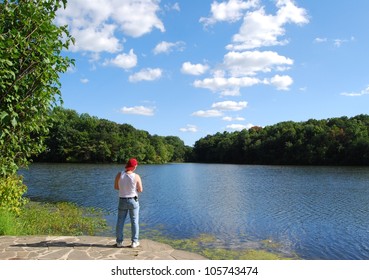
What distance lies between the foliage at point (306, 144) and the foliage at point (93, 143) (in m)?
33.4

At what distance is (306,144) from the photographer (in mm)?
97812

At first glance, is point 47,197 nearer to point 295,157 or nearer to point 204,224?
point 204,224

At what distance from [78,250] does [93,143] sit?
9412cm

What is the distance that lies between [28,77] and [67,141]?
93.0m

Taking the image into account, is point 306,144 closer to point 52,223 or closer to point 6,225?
point 52,223

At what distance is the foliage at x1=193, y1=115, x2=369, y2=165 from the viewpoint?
86.4 meters

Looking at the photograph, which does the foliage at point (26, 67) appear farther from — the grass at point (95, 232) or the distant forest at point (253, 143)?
the distant forest at point (253, 143)

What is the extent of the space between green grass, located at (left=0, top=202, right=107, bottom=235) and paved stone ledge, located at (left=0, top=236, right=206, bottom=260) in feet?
4.43

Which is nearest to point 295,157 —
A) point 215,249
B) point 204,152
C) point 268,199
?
point 204,152

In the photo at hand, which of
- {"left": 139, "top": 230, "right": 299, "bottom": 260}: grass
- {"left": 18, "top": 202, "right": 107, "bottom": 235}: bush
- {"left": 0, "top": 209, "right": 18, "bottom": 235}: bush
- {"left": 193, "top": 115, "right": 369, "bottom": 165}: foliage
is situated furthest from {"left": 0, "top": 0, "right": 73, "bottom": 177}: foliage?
{"left": 193, "top": 115, "right": 369, "bottom": 165}: foliage

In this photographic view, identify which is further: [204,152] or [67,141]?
[204,152]

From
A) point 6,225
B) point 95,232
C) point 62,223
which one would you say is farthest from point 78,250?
point 62,223

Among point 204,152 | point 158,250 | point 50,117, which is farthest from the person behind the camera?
point 204,152

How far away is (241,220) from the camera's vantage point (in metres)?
19.1
